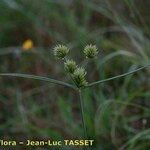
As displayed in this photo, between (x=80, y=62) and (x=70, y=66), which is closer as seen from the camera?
(x=70, y=66)

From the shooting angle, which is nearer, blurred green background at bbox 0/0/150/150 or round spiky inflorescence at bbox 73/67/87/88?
round spiky inflorescence at bbox 73/67/87/88

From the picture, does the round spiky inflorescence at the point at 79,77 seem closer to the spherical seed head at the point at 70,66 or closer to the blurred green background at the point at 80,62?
the spherical seed head at the point at 70,66

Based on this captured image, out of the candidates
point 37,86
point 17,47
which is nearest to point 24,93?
point 37,86

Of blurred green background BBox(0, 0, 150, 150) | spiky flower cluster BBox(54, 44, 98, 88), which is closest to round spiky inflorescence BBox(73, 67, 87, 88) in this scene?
spiky flower cluster BBox(54, 44, 98, 88)

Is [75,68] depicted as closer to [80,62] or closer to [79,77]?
[79,77]

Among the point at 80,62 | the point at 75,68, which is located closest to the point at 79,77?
the point at 75,68

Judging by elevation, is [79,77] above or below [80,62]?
below

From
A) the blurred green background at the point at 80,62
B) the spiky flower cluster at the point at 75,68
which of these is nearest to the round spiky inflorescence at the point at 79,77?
the spiky flower cluster at the point at 75,68

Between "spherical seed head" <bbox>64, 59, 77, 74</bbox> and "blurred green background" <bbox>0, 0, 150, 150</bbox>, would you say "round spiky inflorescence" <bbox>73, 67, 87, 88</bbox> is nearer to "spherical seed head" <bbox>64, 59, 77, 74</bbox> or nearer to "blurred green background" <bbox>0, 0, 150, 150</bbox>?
"spherical seed head" <bbox>64, 59, 77, 74</bbox>

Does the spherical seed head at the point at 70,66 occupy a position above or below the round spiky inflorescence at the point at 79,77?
above
